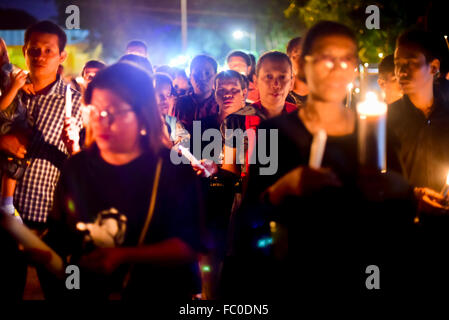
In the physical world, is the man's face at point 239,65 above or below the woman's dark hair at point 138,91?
above

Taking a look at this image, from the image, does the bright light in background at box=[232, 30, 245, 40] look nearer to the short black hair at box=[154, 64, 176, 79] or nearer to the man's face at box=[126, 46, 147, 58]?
the short black hair at box=[154, 64, 176, 79]

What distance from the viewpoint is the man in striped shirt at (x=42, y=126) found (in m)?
4.32

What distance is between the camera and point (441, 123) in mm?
3977

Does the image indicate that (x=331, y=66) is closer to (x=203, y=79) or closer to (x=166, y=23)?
(x=203, y=79)

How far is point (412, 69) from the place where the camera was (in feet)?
13.2

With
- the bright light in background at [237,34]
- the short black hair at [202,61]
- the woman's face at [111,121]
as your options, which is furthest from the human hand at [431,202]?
the bright light in background at [237,34]

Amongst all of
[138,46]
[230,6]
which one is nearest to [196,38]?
[230,6]

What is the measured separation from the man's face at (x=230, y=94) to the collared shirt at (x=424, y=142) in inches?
81.6

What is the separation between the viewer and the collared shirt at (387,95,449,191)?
3.92 m

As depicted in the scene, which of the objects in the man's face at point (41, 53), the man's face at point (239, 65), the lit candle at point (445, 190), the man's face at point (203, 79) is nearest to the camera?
the lit candle at point (445, 190)

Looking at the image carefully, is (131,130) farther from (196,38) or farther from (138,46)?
(196,38)

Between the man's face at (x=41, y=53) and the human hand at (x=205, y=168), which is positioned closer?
the man's face at (x=41, y=53)

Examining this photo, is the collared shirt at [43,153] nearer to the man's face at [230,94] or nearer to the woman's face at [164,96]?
the woman's face at [164,96]

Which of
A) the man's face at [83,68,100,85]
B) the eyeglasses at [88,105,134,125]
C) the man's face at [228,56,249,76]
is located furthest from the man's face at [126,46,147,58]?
the eyeglasses at [88,105,134,125]
